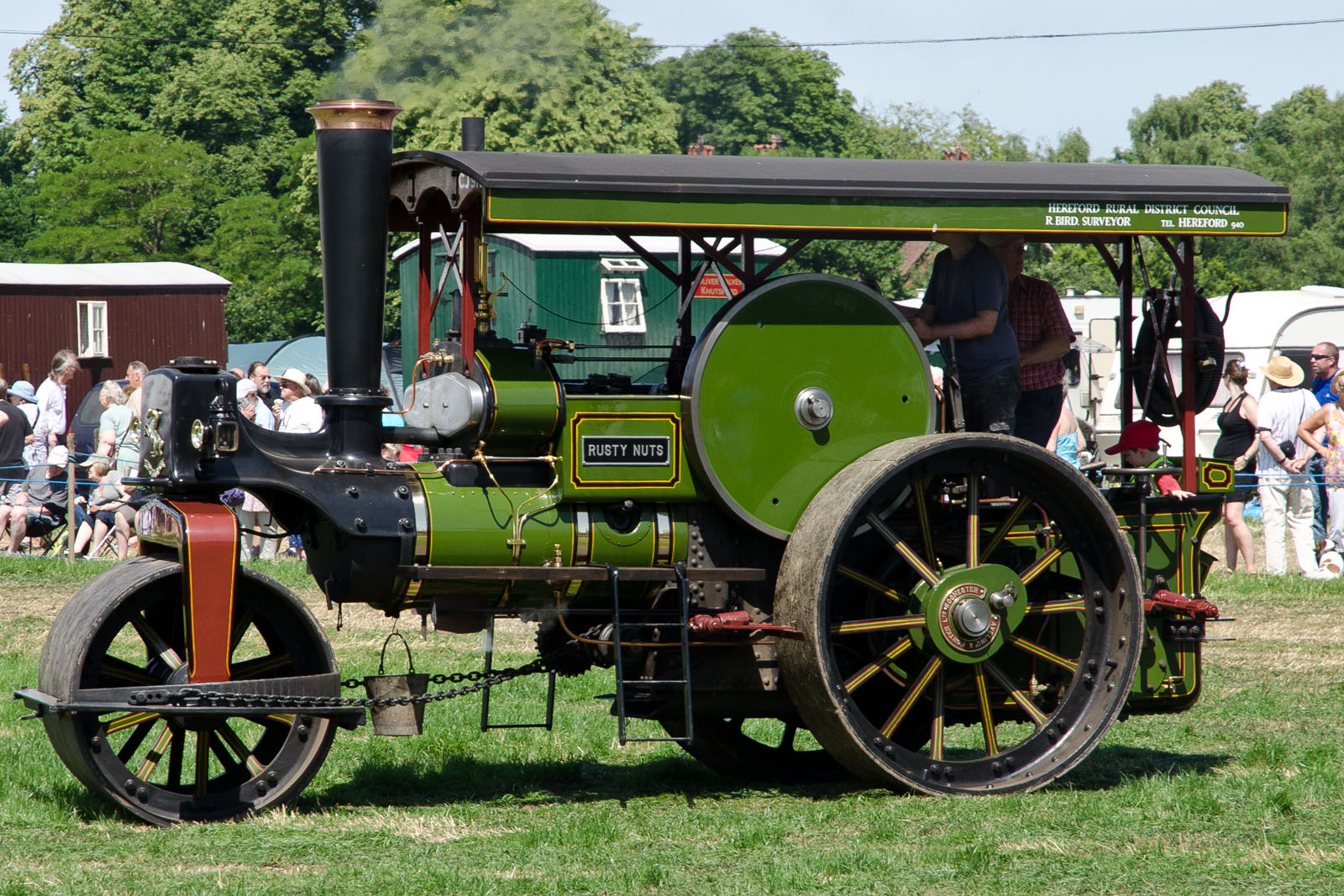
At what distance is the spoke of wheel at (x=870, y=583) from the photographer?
5.75 m

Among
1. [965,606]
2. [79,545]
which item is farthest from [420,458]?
[79,545]

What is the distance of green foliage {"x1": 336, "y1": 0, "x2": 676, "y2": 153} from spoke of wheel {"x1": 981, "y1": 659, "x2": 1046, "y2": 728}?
2707 cm

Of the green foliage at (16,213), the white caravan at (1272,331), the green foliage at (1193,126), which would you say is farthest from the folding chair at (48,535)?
the green foliage at (1193,126)

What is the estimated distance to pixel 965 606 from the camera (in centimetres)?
572

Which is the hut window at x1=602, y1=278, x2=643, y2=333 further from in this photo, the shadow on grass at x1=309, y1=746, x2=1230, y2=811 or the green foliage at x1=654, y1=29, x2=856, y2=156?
the green foliage at x1=654, y1=29, x2=856, y2=156

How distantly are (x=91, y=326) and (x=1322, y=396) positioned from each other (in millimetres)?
18045

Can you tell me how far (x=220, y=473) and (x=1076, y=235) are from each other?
310cm

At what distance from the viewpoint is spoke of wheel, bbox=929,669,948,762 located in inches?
227

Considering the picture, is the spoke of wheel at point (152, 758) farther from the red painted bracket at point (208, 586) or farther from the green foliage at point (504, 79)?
the green foliage at point (504, 79)

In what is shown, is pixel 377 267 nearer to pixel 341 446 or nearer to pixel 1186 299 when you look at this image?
pixel 341 446

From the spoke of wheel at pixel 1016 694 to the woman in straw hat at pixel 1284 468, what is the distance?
7.28 m

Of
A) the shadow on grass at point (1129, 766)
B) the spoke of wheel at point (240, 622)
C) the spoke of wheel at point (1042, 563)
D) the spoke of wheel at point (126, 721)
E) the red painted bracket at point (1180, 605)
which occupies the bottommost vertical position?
the shadow on grass at point (1129, 766)


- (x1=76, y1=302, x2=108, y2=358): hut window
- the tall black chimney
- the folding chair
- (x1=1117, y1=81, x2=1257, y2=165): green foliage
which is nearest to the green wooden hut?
the folding chair

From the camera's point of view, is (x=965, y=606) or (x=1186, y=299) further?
(x=1186, y=299)
